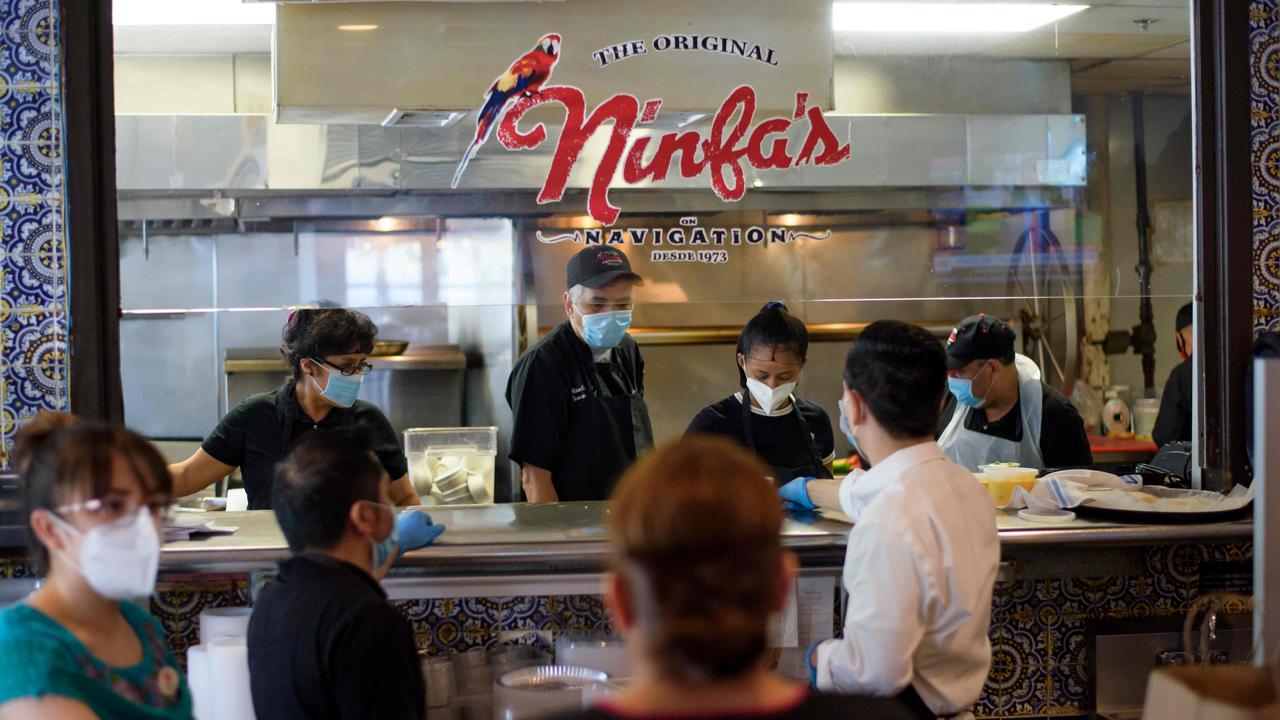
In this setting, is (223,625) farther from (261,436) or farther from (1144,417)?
(1144,417)

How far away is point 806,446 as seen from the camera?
161 inches

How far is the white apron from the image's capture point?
4391 mm

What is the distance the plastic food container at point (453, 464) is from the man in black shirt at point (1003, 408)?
1.74m

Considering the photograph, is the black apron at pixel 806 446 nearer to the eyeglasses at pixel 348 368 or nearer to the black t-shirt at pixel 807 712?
the eyeglasses at pixel 348 368

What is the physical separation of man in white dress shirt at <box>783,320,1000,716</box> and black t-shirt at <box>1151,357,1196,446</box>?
7.98ft

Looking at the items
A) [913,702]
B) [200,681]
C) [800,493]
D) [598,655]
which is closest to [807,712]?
[913,702]

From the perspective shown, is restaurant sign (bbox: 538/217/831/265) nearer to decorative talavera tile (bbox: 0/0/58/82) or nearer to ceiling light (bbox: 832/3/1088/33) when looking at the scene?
ceiling light (bbox: 832/3/1088/33)

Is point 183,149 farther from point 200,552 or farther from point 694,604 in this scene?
point 694,604

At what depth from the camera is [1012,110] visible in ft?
12.4

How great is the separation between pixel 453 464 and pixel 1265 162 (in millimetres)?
2832

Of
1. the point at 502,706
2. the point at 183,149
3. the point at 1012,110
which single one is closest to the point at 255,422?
the point at 183,149

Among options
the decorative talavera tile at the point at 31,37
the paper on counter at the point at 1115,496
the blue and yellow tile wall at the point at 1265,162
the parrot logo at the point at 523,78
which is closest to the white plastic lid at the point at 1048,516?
the paper on counter at the point at 1115,496

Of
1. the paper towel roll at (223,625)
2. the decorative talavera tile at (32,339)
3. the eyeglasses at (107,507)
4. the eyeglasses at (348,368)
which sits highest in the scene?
the decorative talavera tile at (32,339)

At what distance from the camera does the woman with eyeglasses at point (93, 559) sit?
1.76 metres
